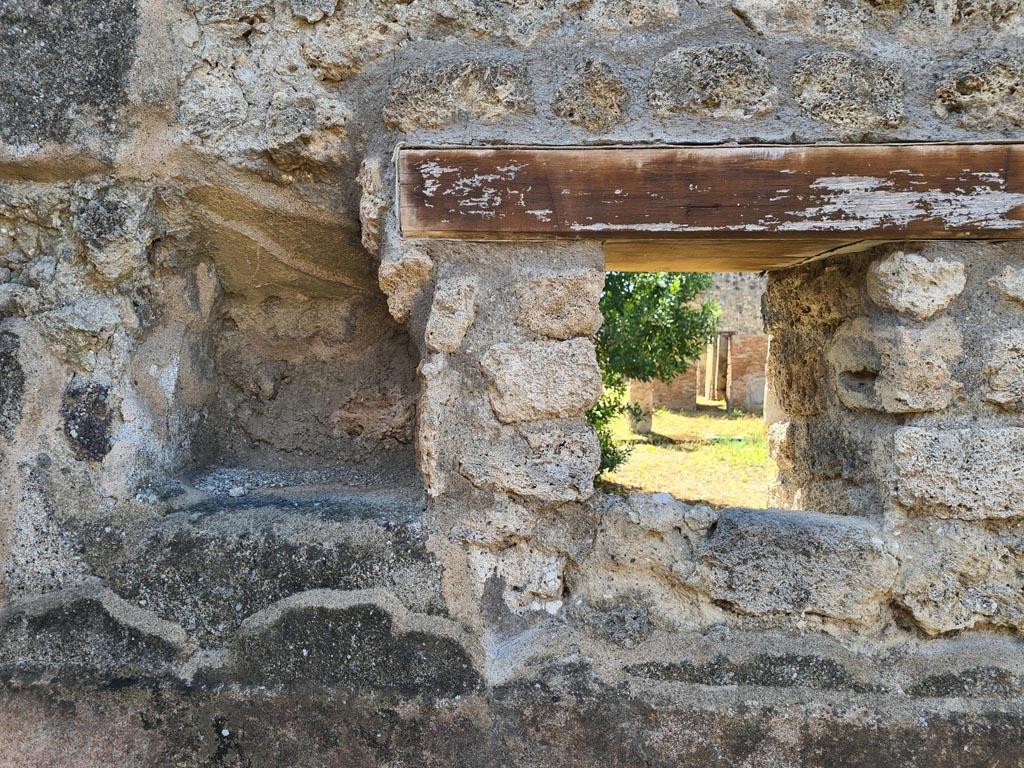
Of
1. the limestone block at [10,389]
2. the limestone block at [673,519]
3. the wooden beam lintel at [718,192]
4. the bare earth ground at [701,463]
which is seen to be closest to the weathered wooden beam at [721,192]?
the wooden beam lintel at [718,192]

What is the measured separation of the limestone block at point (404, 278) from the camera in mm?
1490

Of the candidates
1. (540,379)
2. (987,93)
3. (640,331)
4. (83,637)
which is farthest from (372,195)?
(640,331)

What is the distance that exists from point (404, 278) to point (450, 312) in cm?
13

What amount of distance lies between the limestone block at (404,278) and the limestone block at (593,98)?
1.32 feet

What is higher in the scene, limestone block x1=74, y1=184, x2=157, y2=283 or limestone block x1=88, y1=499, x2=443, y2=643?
limestone block x1=74, y1=184, x2=157, y2=283

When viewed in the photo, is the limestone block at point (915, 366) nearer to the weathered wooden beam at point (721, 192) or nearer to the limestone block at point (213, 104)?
the weathered wooden beam at point (721, 192)

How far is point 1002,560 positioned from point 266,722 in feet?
4.90

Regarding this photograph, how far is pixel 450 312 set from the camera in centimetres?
148

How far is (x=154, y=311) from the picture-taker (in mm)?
1691

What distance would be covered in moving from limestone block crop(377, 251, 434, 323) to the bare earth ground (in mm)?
2975

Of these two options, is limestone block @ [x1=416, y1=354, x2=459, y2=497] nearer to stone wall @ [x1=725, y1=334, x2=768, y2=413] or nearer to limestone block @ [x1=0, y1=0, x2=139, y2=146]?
limestone block @ [x1=0, y1=0, x2=139, y2=146]

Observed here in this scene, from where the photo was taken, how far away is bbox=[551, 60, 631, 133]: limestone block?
146 cm

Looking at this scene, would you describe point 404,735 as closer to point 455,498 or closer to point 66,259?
point 455,498

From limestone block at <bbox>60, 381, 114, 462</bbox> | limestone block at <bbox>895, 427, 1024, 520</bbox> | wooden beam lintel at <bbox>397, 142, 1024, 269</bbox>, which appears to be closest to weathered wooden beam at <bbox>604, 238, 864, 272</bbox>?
wooden beam lintel at <bbox>397, 142, 1024, 269</bbox>
